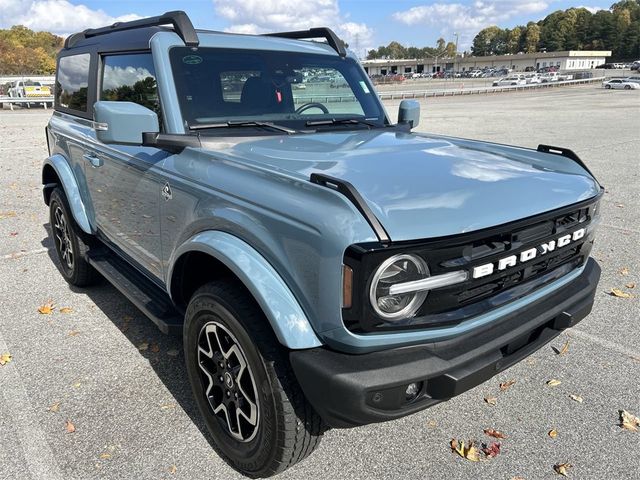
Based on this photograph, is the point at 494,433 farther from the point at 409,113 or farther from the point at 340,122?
the point at 409,113

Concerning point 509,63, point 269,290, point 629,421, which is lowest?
point 629,421

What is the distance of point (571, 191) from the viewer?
2.51m

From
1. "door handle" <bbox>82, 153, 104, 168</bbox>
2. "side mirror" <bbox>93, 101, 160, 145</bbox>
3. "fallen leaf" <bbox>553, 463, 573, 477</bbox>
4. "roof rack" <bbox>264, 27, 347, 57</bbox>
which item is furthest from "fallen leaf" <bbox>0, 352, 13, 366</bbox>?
"fallen leaf" <bbox>553, 463, 573, 477</bbox>

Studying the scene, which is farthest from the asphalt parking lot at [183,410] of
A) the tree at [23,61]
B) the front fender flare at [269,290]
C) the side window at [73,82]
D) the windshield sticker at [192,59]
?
the tree at [23,61]

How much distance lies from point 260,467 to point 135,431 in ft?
2.80

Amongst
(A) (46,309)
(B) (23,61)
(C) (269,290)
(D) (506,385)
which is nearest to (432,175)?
(C) (269,290)

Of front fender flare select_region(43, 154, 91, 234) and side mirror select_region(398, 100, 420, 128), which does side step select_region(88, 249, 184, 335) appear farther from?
side mirror select_region(398, 100, 420, 128)

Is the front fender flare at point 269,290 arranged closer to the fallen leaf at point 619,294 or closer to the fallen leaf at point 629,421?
the fallen leaf at point 629,421

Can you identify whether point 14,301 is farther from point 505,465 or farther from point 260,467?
point 505,465

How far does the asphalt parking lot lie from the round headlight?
1.00 meters

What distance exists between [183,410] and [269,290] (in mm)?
1339

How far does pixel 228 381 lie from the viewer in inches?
A: 98.3

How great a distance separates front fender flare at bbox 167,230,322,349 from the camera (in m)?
2.01

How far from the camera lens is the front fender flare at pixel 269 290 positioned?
2010 mm
